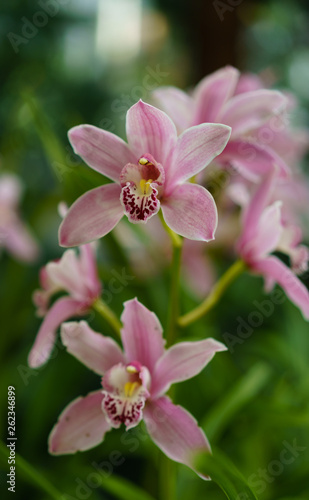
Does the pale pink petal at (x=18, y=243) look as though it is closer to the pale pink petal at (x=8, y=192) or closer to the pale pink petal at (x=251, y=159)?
the pale pink petal at (x=8, y=192)

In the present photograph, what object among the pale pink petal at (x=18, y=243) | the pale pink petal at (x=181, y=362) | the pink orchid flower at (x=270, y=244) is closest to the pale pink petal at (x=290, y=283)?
the pink orchid flower at (x=270, y=244)

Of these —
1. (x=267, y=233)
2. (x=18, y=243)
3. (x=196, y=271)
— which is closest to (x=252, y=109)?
(x=267, y=233)

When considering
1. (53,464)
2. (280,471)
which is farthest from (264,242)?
(53,464)

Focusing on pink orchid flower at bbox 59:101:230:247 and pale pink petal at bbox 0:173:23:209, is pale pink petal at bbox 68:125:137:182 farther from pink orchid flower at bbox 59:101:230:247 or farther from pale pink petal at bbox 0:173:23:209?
pale pink petal at bbox 0:173:23:209

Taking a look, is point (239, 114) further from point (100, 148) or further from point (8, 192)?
point (8, 192)

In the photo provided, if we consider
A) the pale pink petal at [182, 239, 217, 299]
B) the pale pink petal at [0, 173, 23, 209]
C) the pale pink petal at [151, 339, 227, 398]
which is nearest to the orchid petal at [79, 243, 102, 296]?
the pale pink petal at [151, 339, 227, 398]

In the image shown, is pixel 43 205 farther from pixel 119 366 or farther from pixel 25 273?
pixel 119 366

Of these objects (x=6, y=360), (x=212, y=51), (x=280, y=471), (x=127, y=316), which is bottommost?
(x=280, y=471)
